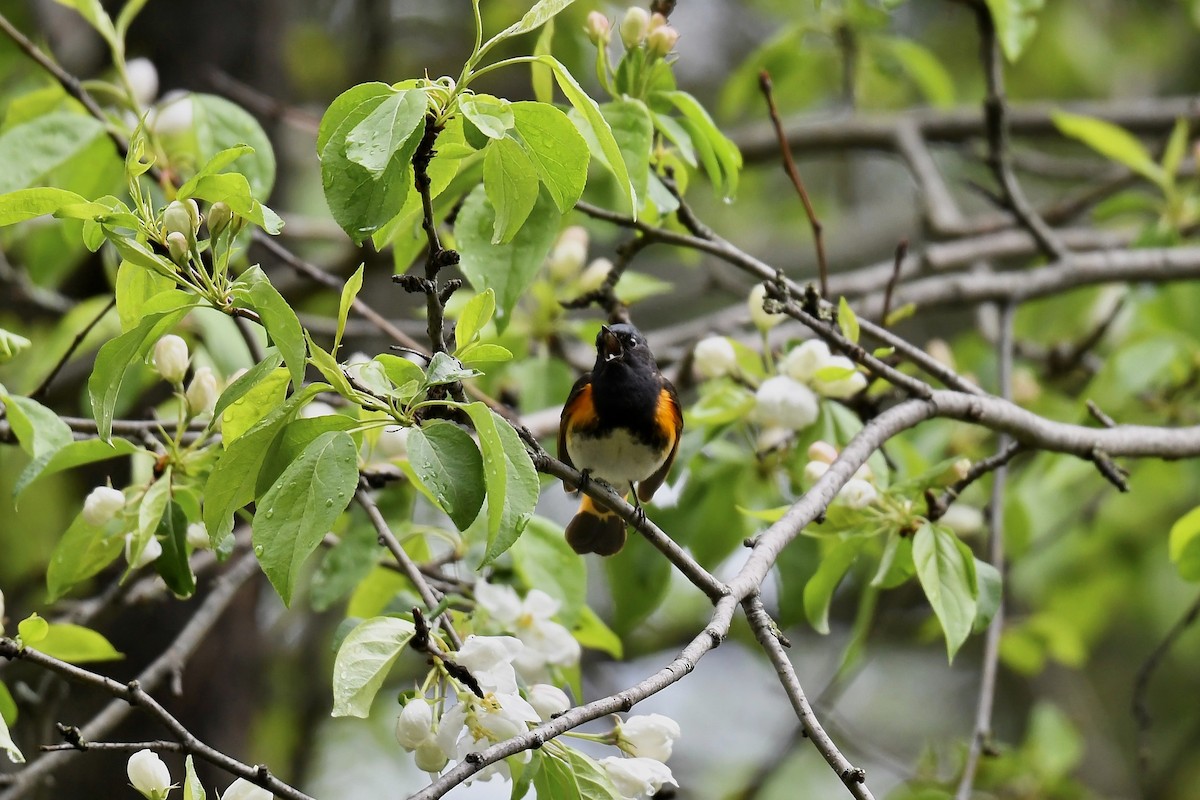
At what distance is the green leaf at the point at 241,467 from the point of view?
1.67m

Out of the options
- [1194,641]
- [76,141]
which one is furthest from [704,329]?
[1194,641]

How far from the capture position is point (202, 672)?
14.1ft

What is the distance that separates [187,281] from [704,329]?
7.71 ft

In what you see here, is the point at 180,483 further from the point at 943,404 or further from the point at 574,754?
the point at 943,404

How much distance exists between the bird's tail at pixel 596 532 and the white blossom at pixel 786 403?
50 centimetres

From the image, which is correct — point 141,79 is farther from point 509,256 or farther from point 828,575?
point 828,575

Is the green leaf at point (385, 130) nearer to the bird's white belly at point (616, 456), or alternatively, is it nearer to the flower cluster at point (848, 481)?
the flower cluster at point (848, 481)

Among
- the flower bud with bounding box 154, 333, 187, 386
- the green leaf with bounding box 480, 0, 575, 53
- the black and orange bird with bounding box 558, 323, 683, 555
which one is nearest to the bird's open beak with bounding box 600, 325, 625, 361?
the black and orange bird with bounding box 558, 323, 683, 555

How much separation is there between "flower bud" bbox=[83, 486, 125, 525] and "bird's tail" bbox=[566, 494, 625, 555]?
3.80ft

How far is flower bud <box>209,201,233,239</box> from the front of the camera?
1.72 metres

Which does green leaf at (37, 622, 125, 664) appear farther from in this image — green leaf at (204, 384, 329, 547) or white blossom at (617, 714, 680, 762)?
white blossom at (617, 714, 680, 762)

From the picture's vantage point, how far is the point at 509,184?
1.77 meters

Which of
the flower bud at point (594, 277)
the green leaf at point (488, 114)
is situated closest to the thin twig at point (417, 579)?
the green leaf at point (488, 114)

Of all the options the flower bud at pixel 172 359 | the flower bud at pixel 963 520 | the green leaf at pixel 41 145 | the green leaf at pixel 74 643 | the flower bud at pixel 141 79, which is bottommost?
the flower bud at pixel 963 520
